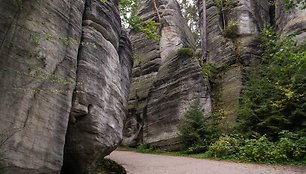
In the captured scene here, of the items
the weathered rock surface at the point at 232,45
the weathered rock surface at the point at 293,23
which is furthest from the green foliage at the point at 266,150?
the weathered rock surface at the point at 293,23

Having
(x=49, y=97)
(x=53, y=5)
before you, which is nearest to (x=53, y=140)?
(x=49, y=97)

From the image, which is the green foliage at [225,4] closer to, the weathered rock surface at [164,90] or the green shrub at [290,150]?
the weathered rock surface at [164,90]

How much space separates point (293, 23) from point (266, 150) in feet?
32.2

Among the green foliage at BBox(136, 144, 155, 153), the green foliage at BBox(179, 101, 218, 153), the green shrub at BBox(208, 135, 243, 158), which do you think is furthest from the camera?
the green foliage at BBox(136, 144, 155, 153)

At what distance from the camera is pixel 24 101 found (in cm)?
528

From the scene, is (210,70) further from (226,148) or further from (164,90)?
(226,148)

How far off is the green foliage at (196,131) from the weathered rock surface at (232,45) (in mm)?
1034

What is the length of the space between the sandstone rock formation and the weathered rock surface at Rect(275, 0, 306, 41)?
37.2 feet

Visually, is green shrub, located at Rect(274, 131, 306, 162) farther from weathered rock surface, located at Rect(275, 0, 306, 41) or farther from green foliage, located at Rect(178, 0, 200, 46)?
green foliage, located at Rect(178, 0, 200, 46)

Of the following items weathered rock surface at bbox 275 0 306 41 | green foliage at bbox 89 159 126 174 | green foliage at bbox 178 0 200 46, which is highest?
green foliage at bbox 178 0 200 46

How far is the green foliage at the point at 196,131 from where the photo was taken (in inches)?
494

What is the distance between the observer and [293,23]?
15.7 m

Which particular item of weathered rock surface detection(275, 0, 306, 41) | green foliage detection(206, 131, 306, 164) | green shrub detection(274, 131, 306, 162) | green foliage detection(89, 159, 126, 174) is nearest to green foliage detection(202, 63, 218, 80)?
weathered rock surface detection(275, 0, 306, 41)

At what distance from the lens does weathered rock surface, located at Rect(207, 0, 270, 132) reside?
619 inches
